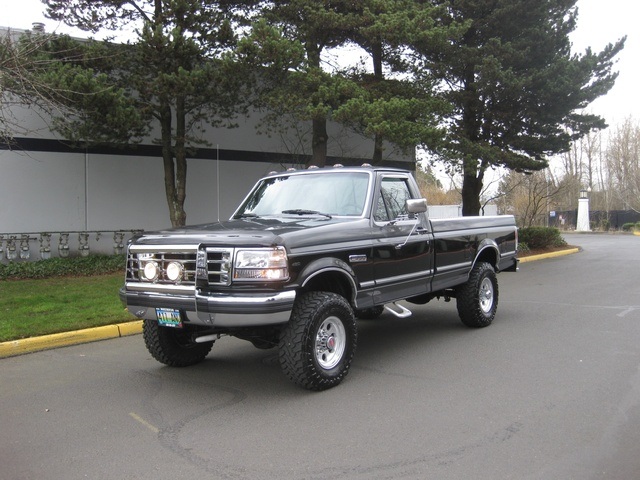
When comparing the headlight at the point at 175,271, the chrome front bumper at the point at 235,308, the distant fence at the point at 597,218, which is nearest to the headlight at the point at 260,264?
the chrome front bumper at the point at 235,308

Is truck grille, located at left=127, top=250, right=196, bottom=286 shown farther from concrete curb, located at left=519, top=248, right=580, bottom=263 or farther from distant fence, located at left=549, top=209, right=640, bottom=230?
distant fence, located at left=549, top=209, right=640, bottom=230

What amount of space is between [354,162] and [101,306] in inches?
489

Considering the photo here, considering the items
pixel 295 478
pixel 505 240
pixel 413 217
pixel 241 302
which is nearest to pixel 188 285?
pixel 241 302

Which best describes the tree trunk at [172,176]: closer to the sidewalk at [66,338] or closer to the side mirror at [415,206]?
the sidewalk at [66,338]

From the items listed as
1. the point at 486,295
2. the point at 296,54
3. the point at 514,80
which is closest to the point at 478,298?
the point at 486,295

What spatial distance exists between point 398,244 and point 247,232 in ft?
6.62

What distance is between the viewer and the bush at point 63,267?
12.2 meters

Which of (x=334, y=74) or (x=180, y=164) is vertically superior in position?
(x=334, y=74)

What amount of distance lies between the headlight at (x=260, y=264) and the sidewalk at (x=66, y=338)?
3852 mm

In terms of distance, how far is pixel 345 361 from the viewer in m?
5.65

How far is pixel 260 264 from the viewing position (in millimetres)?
4969

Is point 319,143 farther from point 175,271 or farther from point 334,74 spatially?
point 175,271

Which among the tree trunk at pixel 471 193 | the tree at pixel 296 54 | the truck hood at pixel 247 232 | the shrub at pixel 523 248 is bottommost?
the shrub at pixel 523 248

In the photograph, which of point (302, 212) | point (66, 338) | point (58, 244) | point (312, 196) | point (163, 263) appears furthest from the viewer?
point (58, 244)
